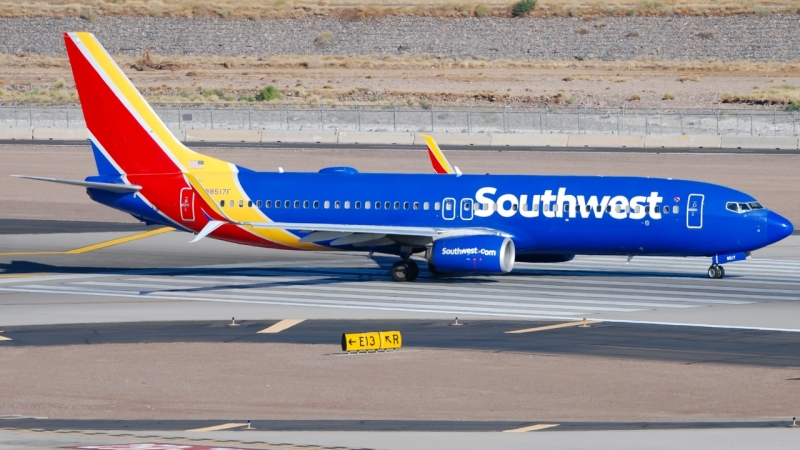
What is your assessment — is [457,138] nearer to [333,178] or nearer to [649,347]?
[333,178]

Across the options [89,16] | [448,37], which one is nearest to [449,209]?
[448,37]

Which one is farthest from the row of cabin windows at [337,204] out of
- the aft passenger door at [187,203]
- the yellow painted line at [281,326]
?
the yellow painted line at [281,326]

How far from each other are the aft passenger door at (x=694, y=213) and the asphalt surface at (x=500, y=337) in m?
9.10

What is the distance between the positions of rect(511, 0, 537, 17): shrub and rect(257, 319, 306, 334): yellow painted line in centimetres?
15368

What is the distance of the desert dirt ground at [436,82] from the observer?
130 meters

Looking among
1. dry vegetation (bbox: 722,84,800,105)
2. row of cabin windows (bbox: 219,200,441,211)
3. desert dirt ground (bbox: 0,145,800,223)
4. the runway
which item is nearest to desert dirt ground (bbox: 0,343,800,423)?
the runway

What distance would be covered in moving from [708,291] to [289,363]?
1798 cm

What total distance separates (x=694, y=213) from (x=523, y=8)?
14592 cm

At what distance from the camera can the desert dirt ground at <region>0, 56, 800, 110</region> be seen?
130000 mm

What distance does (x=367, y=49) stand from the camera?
602 ft

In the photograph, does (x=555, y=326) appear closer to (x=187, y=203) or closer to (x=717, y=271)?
(x=717, y=271)

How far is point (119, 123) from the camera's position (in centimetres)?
4888

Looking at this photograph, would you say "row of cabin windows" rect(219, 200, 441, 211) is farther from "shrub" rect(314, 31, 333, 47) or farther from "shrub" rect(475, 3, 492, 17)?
"shrub" rect(475, 3, 492, 17)

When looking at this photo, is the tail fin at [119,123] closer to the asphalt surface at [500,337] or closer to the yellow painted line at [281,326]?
the asphalt surface at [500,337]
